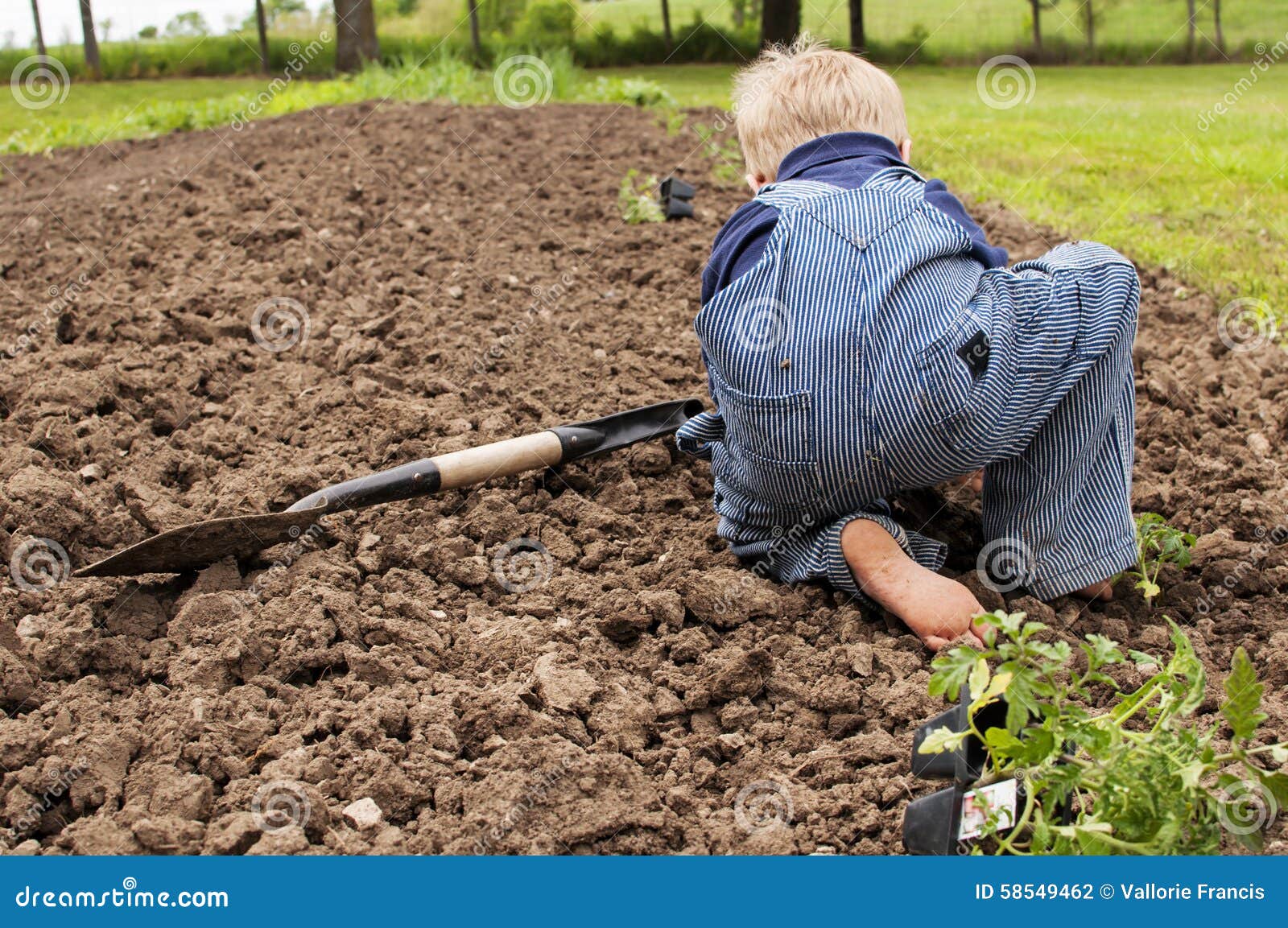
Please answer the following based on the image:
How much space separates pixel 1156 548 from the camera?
9.86 ft

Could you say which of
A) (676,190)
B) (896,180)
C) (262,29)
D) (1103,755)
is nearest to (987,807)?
(1103,755)

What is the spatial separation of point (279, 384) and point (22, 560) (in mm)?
1303

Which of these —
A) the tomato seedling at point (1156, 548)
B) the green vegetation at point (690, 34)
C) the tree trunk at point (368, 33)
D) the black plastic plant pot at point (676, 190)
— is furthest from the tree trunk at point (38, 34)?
the tomato seedling at point (1156, 548)

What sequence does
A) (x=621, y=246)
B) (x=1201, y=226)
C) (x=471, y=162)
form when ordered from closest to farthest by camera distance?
(x=621, y=246)
(x=1201, y=226)
(x=471, y=162)

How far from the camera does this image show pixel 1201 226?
5926 mm

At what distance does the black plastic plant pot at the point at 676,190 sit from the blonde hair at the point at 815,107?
2.89 metres

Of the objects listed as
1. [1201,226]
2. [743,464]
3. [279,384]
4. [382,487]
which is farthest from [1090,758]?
[1201,226]

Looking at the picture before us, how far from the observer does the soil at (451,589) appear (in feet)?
7.30

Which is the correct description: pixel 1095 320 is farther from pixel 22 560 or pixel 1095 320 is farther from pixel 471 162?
pixel 471 162

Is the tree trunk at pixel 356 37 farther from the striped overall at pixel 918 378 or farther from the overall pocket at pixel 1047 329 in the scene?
the overall pocket at pixel 1047 329

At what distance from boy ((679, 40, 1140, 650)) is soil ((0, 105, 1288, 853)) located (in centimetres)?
15

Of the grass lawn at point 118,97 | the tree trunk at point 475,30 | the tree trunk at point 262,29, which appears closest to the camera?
the grass lawn at point 118,97

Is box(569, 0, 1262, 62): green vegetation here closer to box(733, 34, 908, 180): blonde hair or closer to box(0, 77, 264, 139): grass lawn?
box(0, 77, 264, 139): grass lawn

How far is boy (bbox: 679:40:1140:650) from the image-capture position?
8.52 ft
